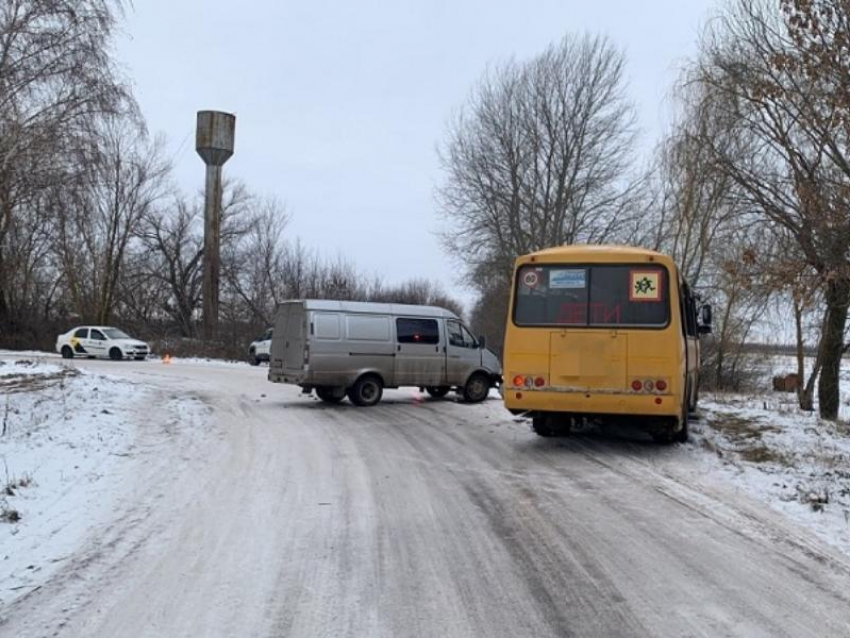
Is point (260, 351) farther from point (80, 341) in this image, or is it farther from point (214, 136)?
point (214, 136)

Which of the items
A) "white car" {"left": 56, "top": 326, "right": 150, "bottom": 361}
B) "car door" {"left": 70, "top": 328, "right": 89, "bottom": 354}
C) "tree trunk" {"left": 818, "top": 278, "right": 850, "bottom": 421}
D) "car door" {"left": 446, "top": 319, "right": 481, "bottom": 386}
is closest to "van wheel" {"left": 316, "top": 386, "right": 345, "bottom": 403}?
"car door" {"left": 446, "top": 319, "right": 481, "bottom": 386}

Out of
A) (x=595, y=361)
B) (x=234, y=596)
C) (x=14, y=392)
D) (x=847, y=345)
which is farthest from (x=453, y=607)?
(x=847, y=345)

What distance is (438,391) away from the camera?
1986 centimetres

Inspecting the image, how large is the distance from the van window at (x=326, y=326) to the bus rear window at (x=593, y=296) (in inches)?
246

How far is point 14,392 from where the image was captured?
47.3ft

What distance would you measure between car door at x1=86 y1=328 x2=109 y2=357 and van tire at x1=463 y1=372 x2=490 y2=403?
23.4 metres

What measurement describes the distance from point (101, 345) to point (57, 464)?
29.2m

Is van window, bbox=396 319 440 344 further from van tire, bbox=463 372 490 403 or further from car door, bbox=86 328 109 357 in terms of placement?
car door, bbox=86 328 109 357

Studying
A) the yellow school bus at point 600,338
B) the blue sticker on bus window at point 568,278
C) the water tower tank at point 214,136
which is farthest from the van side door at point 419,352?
the water tower tank at point 214,136

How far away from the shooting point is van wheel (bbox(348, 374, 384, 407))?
57.9ft

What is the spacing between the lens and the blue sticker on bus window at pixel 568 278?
11.8 m

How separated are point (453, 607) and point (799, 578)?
2.68m

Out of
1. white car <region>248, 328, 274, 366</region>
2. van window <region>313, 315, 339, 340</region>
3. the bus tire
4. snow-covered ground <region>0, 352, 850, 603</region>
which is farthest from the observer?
white car <region>248, 328, 274, 366</region>

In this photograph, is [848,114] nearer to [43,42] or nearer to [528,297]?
[528,297]
